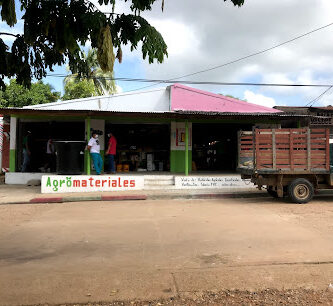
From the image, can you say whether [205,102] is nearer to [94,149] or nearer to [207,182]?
[207,182]

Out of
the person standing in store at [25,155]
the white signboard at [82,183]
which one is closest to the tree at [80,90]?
the person standing in store at [25,155]

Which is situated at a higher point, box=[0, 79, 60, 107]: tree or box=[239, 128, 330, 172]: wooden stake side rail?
box=[0, 79, 60, 107]: tree

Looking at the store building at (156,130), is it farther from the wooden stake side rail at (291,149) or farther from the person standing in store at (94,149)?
the wooden stake side rail at (291,149)

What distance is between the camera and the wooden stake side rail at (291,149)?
384 inches

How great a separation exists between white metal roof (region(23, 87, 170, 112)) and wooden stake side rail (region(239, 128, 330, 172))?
6452 mm

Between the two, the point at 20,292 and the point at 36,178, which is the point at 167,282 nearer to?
the point at 20,292

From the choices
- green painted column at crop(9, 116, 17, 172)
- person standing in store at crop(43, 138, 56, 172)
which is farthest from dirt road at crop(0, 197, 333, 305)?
person standing in store at crop(43, 138, 56, 172)

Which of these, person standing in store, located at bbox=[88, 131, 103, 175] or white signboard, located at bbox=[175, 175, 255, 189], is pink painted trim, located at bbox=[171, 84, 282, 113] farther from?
person standing in store, located at bbox=[88, 131, 103, 175]

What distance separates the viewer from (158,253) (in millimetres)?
4910

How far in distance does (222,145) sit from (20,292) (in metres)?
14.0

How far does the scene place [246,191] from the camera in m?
12.0

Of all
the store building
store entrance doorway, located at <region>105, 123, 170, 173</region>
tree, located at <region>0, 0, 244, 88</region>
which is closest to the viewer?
tree, located at <region>0, 0, 244, 88</region>

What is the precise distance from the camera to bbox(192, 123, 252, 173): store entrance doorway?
54.6 feet

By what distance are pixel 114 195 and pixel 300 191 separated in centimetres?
577
